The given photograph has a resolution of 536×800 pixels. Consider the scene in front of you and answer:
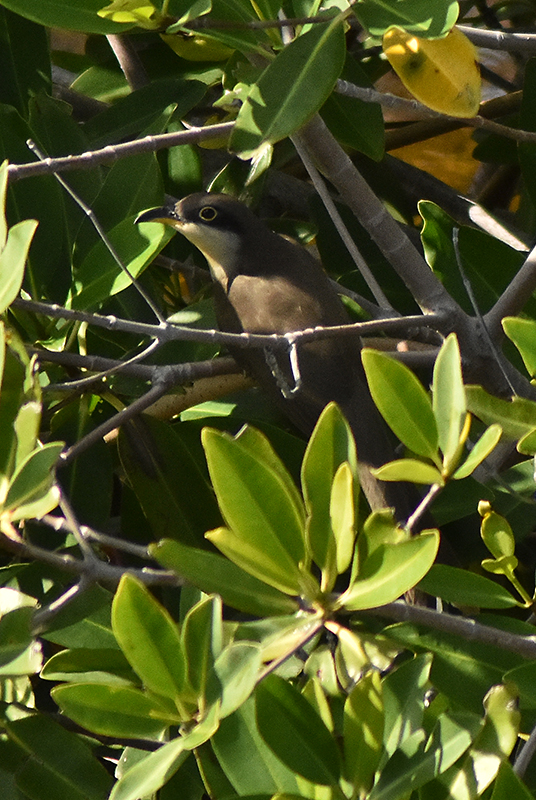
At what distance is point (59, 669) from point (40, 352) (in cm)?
59

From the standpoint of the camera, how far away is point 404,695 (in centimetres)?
115

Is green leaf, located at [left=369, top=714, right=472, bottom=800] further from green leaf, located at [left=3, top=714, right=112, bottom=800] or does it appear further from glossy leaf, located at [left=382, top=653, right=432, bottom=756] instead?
green leaf, located at [left=3, top=714, right=112, bottom=800]

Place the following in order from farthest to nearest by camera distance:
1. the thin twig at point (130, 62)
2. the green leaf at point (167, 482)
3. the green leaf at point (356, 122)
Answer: the thin twig at point (130, 62) < the green leaf at point (356, 122) < the green leaf at point (167, 482)

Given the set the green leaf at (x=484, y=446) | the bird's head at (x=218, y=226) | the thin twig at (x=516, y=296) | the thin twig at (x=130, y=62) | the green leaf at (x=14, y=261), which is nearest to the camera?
the green leaf at (x=484, y=446)

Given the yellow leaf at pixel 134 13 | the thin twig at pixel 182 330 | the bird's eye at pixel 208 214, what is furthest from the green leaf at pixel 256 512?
the bird's eye at pixel 208 214

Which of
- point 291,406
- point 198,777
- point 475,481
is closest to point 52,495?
point 198,777

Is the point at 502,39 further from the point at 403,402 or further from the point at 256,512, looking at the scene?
the point at 256,512

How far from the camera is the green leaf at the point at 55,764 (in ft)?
4.74

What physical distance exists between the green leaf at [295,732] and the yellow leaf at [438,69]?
0.94 metres

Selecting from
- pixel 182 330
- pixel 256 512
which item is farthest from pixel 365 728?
pixel 182 330

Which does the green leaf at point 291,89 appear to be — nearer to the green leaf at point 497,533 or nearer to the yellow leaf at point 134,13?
the yellow leaf at point 134,13

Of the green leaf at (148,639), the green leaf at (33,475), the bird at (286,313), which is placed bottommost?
the bird at (286,313)

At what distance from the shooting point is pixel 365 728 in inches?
43.4

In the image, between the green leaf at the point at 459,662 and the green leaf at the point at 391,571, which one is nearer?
the green leaf at the point at 391,571
